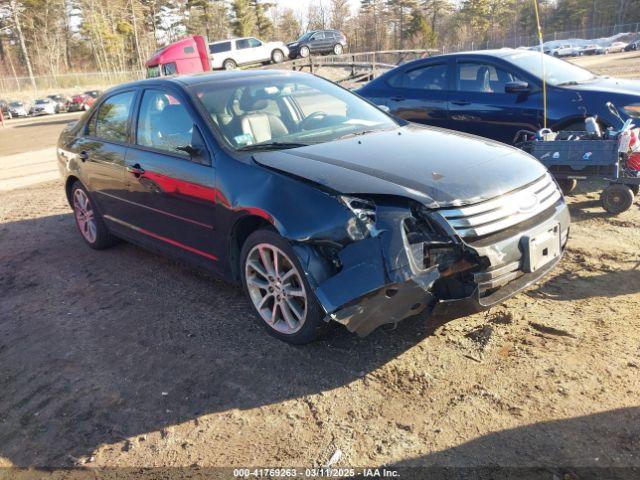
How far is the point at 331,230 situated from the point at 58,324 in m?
2.54

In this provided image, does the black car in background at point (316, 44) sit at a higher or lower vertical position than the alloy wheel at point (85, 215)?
higher

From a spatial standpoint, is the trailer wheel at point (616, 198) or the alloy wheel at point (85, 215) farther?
the alloy wheel at point (85, 215)

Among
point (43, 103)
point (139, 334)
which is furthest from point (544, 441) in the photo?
point (43, 103)

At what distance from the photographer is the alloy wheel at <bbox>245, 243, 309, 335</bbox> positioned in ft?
10.5

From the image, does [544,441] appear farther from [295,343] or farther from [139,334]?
[139,334]

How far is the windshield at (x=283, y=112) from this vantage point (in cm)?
380

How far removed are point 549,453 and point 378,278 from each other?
1.11 m

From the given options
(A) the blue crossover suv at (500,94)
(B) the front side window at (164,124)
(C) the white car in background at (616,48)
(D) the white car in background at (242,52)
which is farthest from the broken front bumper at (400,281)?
(C) the white car in background at (616,48)

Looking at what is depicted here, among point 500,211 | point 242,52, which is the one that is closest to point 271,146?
point 500,211

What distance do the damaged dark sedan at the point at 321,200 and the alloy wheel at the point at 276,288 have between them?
1cm

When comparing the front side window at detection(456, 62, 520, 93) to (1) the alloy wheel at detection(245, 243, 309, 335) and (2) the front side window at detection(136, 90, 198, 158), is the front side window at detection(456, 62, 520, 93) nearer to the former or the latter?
(2) the front side window at detection(136, 90, 198, 158)

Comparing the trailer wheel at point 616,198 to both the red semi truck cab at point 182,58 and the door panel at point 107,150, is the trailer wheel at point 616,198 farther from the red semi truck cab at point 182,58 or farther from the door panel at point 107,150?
the red semi truck cab at point 182,58

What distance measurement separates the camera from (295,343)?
328 centimetres

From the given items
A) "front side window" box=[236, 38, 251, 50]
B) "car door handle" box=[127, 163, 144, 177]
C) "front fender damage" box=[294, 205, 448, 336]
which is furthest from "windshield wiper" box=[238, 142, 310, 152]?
"front side window" box=[236, 38, 251, 50]
